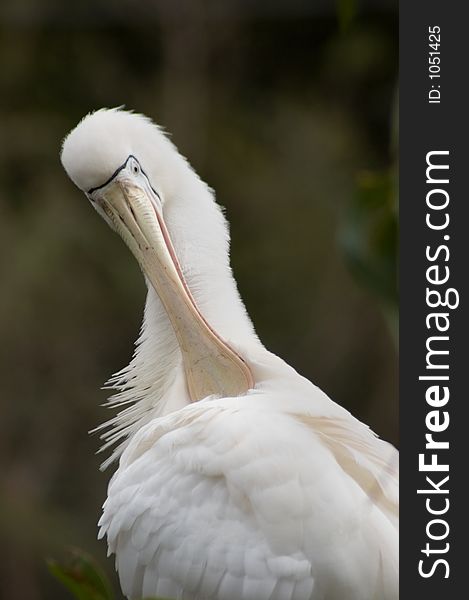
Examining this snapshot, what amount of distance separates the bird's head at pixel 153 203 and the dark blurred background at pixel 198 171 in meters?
5.10

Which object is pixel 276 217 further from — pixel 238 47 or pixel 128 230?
pixel 128 230

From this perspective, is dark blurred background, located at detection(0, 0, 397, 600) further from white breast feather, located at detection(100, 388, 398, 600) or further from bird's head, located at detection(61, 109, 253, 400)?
white breast feather, located at detection(100, 388, 398, 600)

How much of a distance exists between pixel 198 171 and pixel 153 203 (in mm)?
6118

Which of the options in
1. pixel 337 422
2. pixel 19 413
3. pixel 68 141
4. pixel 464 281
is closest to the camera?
pixel 464 281

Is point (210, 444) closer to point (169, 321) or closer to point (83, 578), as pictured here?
point (169, 321)

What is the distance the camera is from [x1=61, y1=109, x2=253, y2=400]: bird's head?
357cm

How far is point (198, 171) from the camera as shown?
988 centimetres

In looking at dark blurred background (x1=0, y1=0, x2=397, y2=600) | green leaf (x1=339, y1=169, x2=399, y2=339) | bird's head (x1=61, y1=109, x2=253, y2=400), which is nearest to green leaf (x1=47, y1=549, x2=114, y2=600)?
green leaf (x1=339, y1=169, x2=399, y2=339)

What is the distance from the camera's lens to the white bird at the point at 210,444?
2.96m

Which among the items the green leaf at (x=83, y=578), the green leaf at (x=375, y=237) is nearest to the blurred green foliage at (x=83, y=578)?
the green leaf at (x=83, y=578)

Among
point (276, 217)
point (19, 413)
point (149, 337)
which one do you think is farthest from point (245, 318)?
point (276, 217)

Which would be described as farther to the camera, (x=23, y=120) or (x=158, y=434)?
(x=23, y=120)

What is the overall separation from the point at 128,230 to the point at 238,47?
7.16 m

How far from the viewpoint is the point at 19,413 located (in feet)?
30.8
